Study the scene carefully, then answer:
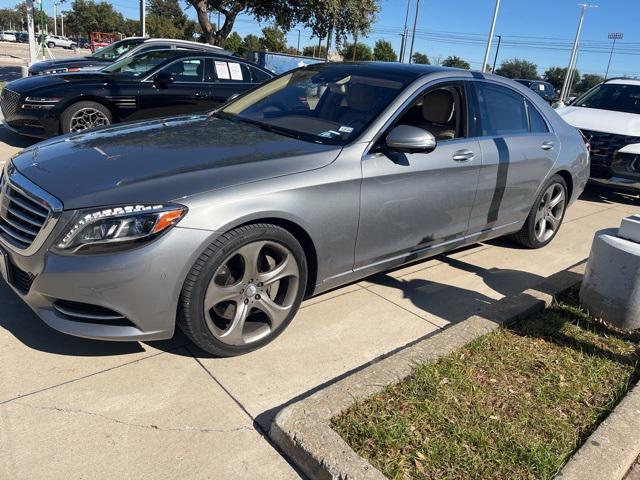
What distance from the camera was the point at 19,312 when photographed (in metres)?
3.31

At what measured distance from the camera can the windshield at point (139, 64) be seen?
823cm

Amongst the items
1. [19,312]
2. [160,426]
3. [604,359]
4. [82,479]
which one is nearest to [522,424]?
[604,359]

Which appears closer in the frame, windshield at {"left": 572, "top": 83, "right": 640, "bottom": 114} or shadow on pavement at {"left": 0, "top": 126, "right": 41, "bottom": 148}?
shadow on pavement at {"left": 0, "top": 126, "right": 41, "bottom": 148}

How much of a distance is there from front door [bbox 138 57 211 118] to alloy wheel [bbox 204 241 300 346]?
563cm

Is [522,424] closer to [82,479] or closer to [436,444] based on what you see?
[436,444]

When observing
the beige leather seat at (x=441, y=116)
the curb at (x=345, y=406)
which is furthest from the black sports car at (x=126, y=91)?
the curb at (x=345, y=406)

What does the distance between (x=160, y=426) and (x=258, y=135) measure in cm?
189

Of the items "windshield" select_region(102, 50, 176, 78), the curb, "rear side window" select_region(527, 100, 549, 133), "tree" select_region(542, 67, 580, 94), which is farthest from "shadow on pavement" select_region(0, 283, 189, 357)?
"tree" select_region(542, 67, 580, 94)

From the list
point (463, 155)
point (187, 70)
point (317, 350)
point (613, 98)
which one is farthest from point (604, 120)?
point (317, 350)

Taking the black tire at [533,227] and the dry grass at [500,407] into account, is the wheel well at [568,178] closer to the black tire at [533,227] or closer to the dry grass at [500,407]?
the black tire at [533,227]

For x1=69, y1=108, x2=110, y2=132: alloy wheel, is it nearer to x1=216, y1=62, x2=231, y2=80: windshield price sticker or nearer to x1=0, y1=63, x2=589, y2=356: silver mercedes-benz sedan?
x1=216, y1=62, x2=231, y2=80: windshield price sticker

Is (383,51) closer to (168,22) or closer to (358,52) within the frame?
(358,52)

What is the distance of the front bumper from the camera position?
2.53 m

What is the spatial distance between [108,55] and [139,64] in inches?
214
